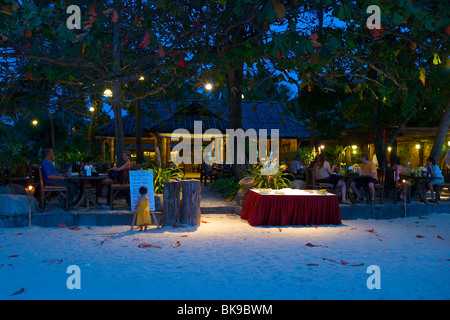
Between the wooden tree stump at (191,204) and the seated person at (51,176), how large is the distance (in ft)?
7.75

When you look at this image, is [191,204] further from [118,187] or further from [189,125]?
[189,125]

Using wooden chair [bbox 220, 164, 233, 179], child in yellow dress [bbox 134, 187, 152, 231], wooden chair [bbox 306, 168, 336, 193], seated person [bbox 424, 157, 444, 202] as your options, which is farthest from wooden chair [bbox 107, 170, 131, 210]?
seated person [bbox 424, 157, 444, 202]

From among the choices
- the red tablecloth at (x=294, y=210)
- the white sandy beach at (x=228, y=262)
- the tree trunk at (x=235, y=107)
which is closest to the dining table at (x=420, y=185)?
the white sandy beach at (x=228, y=262)

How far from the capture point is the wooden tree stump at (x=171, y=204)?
6.88 meters

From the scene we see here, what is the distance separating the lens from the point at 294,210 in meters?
7.23

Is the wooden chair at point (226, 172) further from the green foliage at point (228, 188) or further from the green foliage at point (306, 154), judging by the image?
the green foliage at point (306, 154)

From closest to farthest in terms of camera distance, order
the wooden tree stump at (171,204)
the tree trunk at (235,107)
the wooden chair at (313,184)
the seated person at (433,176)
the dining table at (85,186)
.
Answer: the wooden tree stump at (171,204)
the dining table at (85,186)
the wooden chair at (313,184)
the seated person at (433,176)
the tree trunk at (235,107)

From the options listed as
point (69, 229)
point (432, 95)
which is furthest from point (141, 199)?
point (432, 95)

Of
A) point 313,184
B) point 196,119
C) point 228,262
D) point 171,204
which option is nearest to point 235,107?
point 313,184

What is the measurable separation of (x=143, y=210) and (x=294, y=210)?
2.78m

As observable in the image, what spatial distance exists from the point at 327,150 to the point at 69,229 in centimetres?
1503

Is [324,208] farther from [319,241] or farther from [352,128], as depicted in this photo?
[352,128]

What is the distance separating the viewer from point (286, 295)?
11.5 feet

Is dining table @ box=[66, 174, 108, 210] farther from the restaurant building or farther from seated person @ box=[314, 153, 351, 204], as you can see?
the restaurant building
